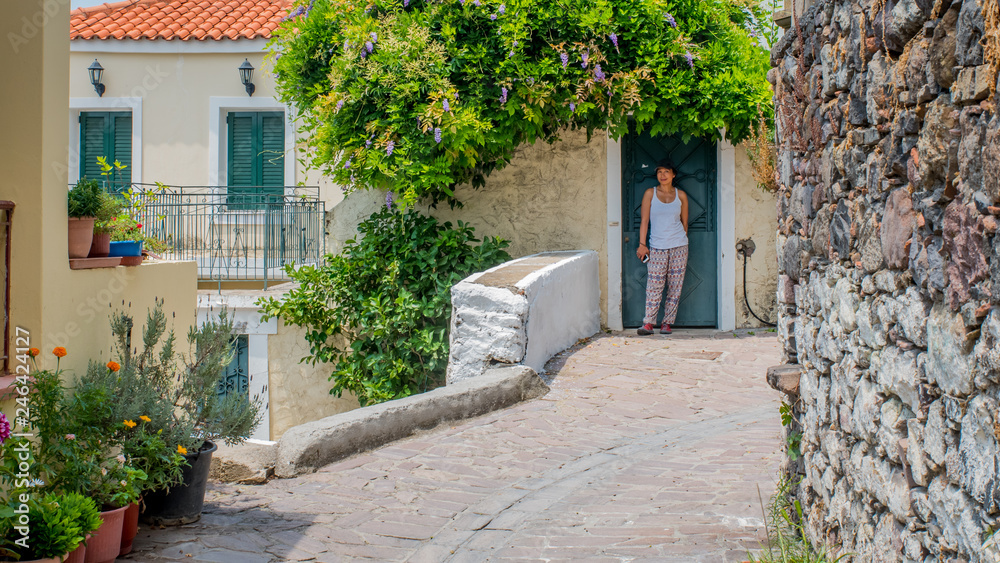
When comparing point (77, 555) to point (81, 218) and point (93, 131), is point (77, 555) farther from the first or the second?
point (93, 131)

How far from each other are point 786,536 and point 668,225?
223 inches

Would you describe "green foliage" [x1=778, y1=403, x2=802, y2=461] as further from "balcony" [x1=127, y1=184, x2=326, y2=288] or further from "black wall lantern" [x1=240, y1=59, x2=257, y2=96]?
"black wall lantern" [x1=240, y1=59, x2=257, y2=96]

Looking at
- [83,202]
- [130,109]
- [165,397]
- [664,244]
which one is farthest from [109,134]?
[165,397]

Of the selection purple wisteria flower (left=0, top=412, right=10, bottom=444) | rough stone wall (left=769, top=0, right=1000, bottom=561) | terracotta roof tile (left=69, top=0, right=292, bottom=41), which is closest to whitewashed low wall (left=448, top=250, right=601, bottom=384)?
rough stone wall (left=769, top=0, right=1000, bottom=561)

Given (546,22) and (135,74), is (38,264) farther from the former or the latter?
(135,74)

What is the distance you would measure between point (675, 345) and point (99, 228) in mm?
5740

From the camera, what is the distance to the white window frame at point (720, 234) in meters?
9.35

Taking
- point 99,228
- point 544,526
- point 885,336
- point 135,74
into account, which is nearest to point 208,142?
point 135,74

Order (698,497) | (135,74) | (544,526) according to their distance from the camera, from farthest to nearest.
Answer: (135,74) < (698,497) < (544,526)

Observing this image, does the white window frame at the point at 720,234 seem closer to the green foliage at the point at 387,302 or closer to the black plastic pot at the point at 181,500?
the green foliage at the point at 387,302

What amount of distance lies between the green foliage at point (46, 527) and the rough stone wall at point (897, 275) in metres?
2.76

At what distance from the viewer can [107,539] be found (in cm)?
338

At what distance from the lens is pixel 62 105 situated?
3973mm

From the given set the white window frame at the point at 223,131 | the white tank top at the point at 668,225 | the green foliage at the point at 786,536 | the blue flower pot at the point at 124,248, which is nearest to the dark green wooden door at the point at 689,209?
the white tank top at the point at 668,225
